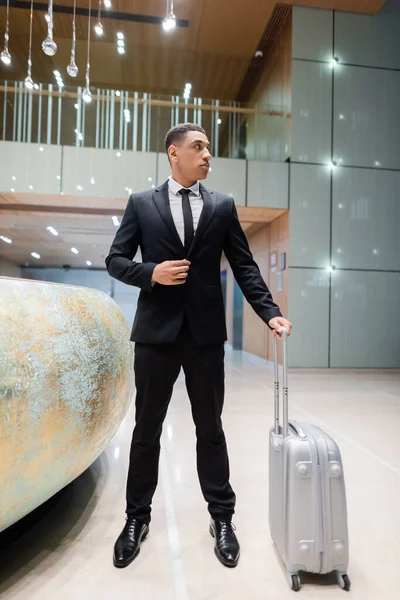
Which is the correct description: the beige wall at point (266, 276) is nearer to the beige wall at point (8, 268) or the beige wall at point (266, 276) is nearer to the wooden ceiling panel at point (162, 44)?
the wooden ceiling panel at point (162, 44)

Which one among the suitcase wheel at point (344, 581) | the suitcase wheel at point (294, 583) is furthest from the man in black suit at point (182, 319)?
the suitcase wheel at point (344, 581)

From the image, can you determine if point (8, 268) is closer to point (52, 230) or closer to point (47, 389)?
point (52, 230)

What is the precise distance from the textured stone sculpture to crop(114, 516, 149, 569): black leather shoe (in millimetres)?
303

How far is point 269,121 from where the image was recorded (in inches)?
296

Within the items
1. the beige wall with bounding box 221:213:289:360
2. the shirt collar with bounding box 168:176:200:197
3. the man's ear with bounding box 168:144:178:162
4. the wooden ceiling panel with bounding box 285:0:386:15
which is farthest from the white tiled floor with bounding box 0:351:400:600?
the wooden ceiling panel with bounding box 285:0:386:15

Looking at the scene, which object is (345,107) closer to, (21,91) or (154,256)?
(21,91)

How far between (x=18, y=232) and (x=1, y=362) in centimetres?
1055

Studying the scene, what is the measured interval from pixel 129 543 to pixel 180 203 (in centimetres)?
129

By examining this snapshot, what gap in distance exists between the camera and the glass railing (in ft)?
22.2

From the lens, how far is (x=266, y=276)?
841 cm

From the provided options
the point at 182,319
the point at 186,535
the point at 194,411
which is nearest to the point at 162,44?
the point at 182,319

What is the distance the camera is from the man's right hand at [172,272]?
53.4 inches

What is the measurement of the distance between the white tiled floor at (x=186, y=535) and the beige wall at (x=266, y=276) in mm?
4381

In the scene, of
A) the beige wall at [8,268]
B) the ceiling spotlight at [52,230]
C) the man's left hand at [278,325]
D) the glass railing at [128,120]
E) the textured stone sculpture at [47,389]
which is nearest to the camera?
the textured stone sculpture at [47,389]
